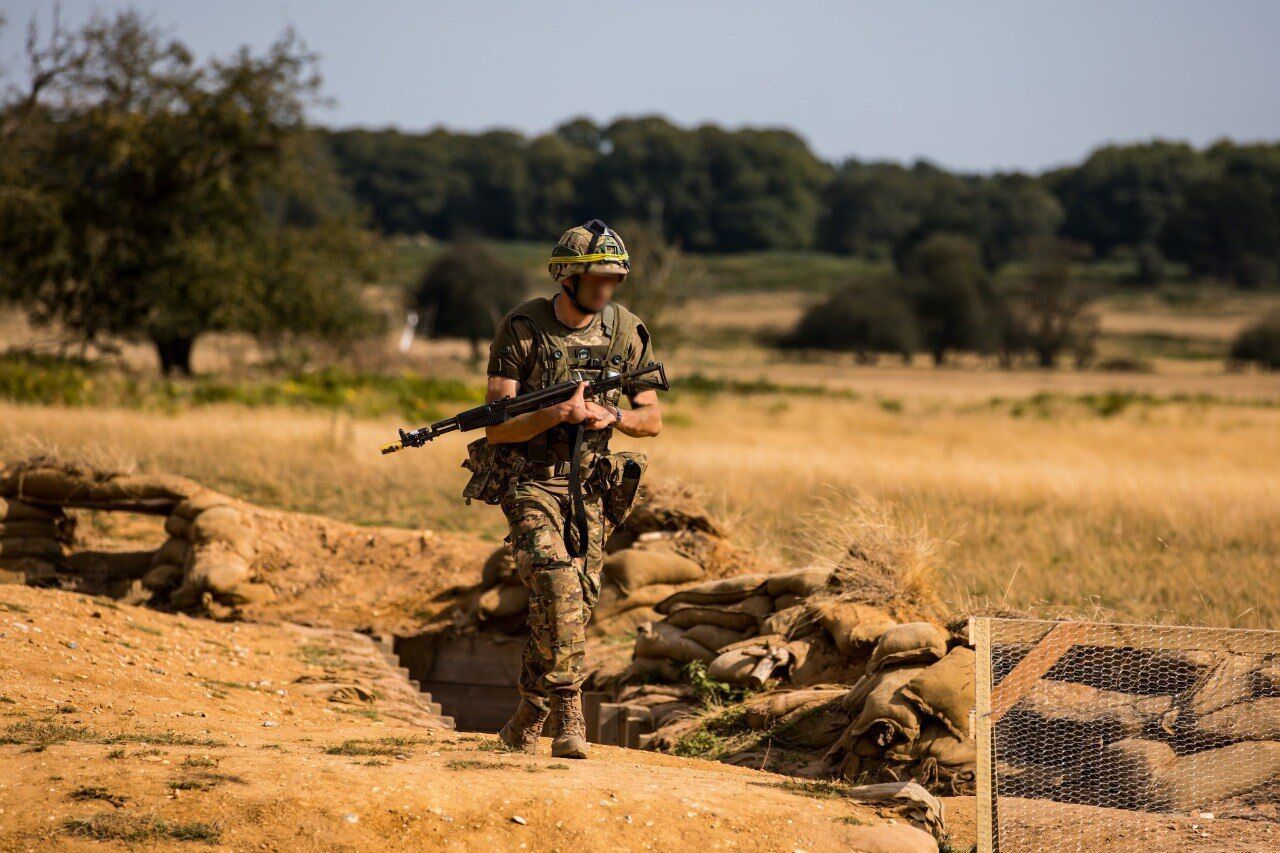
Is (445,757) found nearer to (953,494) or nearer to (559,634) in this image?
(559,634)

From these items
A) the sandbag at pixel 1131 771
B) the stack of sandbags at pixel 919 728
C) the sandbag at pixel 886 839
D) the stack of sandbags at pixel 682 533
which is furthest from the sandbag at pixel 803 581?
the sandbag at pixel 886 839

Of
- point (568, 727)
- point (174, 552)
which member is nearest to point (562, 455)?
point (568, 727)

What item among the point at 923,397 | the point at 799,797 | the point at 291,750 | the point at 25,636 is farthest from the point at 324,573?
the point at 923,397

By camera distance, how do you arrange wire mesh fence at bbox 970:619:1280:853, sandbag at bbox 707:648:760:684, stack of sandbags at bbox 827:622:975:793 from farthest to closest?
sandbag at bbox 707:648:760:684 < stack of sandbags at bbox 827:622:975:793 < wire mesh fence at bbox 970:619:1280:853

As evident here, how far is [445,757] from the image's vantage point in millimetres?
5852

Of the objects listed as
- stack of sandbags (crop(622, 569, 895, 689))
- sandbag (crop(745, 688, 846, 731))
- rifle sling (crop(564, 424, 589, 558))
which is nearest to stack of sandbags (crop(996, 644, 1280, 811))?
sandbag (crop(745, 688, 846, 731))

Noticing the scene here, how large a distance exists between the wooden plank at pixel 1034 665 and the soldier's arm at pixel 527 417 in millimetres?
2003

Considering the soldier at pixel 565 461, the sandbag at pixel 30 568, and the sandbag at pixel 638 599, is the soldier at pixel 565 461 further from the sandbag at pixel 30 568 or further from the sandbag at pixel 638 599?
the sandbag at pixel 30 568

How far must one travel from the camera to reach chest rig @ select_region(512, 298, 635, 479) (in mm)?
6344

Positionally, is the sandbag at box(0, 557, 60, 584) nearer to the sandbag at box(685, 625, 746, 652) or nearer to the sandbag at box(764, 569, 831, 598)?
the sandbag at box(685, 625, 746, 652)

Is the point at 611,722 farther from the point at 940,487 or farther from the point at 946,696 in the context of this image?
the point at 940,487

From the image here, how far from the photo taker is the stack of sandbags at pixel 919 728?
6.85m

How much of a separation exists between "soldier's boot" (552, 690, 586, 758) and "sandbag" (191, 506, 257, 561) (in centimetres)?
533

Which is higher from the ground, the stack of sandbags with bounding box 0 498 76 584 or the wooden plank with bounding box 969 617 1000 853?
the wooden plank with bounding box 969 617 1000 853
